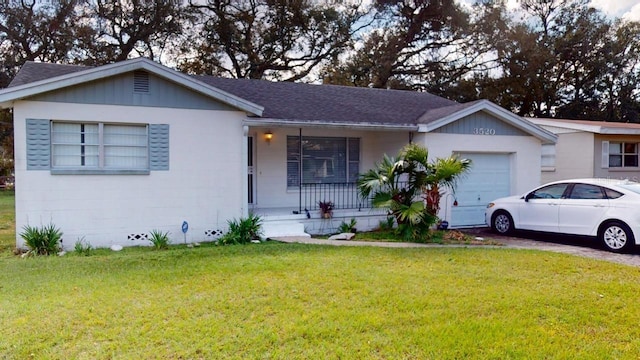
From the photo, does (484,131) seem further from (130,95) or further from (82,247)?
(82,247)

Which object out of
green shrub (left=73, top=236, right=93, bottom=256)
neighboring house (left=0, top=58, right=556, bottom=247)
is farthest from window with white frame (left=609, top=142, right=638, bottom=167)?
green shrub (left=73, top=236, right=93, bottom=256)

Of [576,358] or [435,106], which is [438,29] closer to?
[435,106]

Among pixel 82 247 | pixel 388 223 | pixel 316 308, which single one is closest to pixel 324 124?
pixel 388 223

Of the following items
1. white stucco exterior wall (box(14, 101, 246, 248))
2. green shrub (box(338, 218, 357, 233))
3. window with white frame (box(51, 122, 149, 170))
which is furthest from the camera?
green shrub (box(338, 218, 357, 233))

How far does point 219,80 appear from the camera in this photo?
13.0 m

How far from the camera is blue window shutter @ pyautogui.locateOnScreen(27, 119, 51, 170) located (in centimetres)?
825

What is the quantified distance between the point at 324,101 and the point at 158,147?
5.35 metres

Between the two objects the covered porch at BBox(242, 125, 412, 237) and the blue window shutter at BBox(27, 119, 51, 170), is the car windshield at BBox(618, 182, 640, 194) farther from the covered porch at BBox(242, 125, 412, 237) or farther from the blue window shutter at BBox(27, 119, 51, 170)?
the blue window shutter at BBox(27, 119, 51, 170)

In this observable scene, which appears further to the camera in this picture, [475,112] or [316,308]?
[475,112]

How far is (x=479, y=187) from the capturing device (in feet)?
40.4

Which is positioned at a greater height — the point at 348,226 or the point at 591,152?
the point at 591,152

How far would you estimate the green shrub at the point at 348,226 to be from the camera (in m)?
10.7

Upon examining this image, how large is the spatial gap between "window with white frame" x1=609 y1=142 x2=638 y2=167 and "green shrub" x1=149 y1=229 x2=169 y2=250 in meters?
16.5

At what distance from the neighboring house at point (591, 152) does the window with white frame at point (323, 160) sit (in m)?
9.18
